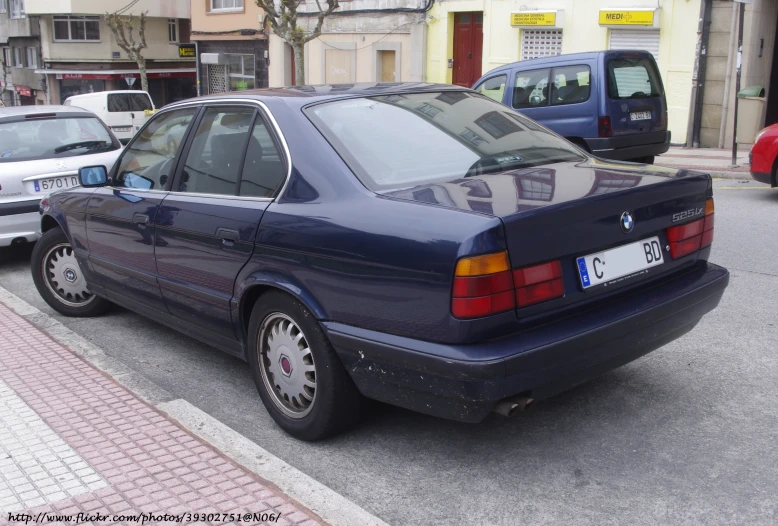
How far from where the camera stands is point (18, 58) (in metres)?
48.6

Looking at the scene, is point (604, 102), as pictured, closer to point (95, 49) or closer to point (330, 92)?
point (330, 92)

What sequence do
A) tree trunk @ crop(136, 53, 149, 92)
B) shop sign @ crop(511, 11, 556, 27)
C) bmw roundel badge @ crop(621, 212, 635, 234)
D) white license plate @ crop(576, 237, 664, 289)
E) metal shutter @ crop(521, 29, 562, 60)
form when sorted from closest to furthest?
white license plate @ crop(576, 237, 664, 289), bmw roundel badge @ crop(621, 212, 635, 234), shop sign @ crop(511, 11, 556, 27), metal shutter @ crop(521, 29, 562, 60), tree trunk @ crop(136, 53, 149, 92)

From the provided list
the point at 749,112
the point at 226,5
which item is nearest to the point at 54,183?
the point at 749,112

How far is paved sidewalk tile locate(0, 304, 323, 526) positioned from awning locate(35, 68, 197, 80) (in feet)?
138

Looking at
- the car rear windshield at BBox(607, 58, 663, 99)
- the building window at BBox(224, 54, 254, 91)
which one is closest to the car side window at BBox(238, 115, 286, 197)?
the car rear windshield at BBox(607, 58, 663, 99)

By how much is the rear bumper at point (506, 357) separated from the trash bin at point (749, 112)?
12.0 m

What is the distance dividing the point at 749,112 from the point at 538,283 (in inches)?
516

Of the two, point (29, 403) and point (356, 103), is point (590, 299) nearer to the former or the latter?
point (356, 103)

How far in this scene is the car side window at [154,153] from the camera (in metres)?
4.98

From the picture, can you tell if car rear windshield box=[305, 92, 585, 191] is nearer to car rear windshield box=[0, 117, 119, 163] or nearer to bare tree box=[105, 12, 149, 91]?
car rear windshield box=[0, 117, 119, 163]

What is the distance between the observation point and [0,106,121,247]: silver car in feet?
26.0

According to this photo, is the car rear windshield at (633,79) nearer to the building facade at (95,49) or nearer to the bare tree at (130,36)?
the bare tree at (130,36)

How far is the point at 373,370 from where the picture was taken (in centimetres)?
354

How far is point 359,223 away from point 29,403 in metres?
2.20
